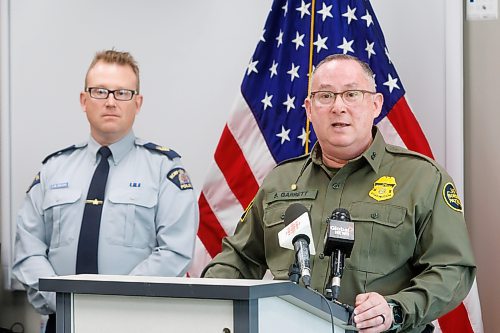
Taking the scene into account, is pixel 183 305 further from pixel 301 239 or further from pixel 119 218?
pixel 119 218

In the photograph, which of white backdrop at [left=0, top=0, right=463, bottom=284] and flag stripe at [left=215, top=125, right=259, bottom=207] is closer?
white backdrop at [left=0, top=0, right=463, bottom=284]

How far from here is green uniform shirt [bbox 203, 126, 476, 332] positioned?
7.66 ft

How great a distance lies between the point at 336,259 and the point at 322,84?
712 mm

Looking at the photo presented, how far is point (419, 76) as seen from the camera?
3920mm

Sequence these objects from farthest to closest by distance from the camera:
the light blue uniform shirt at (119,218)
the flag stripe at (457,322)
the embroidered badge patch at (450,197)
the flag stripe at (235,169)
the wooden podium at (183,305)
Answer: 1. the flag stripe at (235,169)
2. the flag stripe at (457,322)
3. the light blue uniform shirt at (119,218)
4. the embroidered badge patch at (450,197)
5. the wooden podium at (183,305)

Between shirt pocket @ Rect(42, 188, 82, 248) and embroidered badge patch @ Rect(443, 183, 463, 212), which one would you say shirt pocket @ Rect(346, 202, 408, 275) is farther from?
shirt pocket @ Rect(42, 188, 82, 248)

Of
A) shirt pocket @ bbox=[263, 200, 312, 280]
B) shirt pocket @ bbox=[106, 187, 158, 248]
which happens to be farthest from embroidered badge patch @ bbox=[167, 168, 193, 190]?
shirt pocket @ bbox=[263, 200, 312, 280]

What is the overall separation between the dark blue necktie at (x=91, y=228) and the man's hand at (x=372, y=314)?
153 cm

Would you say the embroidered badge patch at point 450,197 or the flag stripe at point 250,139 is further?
the flag stripe at point 250,139

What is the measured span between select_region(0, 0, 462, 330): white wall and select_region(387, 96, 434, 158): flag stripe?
0.16m

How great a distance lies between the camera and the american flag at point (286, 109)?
12.2ft

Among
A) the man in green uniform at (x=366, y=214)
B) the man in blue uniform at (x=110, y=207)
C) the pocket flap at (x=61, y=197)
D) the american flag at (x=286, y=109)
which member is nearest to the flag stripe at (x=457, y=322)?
the american flag at (x=286, y=109)

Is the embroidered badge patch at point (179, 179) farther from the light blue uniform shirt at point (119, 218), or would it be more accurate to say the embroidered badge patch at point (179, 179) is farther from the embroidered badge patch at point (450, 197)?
the embroidered badge patch at point (450, 197)

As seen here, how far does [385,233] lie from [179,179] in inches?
51.0
